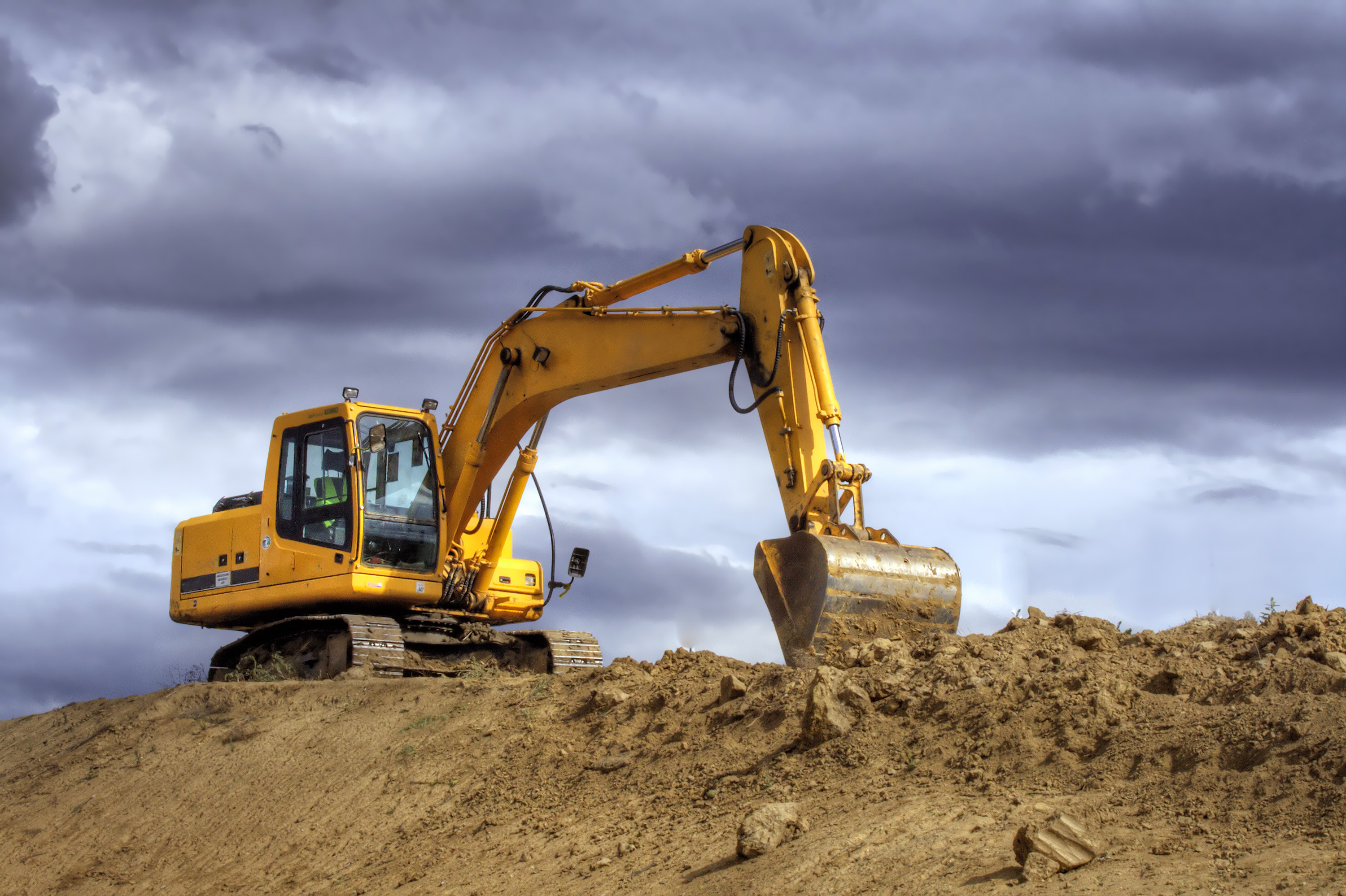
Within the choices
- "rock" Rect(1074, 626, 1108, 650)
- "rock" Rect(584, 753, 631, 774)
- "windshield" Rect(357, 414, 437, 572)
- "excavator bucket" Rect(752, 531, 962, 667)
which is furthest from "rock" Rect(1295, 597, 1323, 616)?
"windshield" Rect(357, 414, 437, 572)

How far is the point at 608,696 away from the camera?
9.00 m

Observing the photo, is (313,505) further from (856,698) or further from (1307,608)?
(1307,608)

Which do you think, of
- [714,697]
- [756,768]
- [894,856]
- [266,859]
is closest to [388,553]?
[266,859]

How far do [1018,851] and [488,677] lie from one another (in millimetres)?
7690

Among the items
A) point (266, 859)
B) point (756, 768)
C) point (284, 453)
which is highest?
point (284, 453)

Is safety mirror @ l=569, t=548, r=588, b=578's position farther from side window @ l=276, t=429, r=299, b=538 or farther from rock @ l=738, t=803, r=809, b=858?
rock @ l=738, t=803, r=809, b=858

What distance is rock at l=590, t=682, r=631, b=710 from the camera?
29.4 ft

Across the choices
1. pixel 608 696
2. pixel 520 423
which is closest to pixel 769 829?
pixel 608 696

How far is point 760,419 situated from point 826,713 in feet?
12.0

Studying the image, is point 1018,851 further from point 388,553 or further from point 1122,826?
point 388,553

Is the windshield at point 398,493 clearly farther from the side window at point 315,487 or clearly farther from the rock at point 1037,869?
the rock at point 1037,869

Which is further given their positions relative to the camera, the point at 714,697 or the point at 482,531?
the point at 482,531

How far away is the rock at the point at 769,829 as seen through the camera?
19.7 feet

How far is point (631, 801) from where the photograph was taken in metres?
7.42
